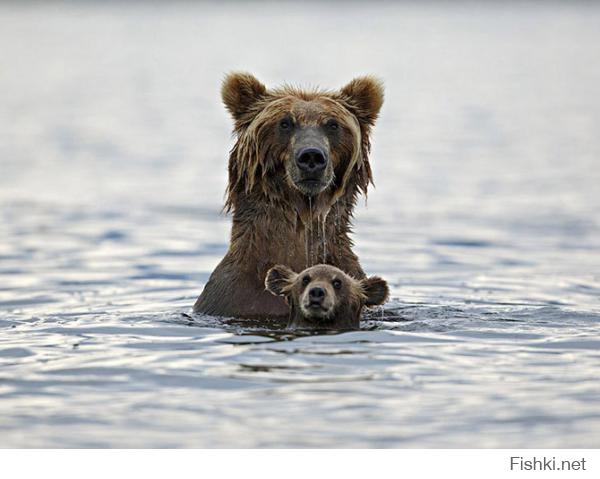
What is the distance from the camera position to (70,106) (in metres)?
46.1

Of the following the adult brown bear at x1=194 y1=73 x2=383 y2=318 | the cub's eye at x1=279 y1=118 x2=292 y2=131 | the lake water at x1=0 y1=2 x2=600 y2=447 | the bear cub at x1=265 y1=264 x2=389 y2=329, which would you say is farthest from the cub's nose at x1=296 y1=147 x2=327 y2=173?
the lake water at x1=0 y1=2 x2=600 y2=447

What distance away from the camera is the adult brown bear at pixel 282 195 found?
39.2 ft

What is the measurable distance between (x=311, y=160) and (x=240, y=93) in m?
1.29

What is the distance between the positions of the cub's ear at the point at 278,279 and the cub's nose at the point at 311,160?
85 centimetres

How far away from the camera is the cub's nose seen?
38.0 feet

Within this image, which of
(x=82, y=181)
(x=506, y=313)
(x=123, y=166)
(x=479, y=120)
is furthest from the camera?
(x=479, y=120)

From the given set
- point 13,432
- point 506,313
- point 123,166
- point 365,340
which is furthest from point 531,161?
point 13,432

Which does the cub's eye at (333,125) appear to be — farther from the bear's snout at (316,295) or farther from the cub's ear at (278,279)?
the bear's snout at (316,295)

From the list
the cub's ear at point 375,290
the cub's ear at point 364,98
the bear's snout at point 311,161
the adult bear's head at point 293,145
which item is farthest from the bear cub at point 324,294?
the cub's ear at point 364,98

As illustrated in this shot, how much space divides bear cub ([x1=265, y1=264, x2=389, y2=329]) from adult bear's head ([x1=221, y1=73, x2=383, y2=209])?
0.71 metres

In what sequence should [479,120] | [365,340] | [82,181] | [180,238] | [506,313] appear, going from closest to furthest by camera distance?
[365,340] → [506,313] → [180,238] → [82,181] → [479,120]

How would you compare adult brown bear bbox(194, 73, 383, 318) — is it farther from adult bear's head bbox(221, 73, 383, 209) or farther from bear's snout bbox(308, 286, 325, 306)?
bear's snout bbox(308, 286, 325, 306)

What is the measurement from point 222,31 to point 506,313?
322 ft

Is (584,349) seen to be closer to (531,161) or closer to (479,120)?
(531,161)
